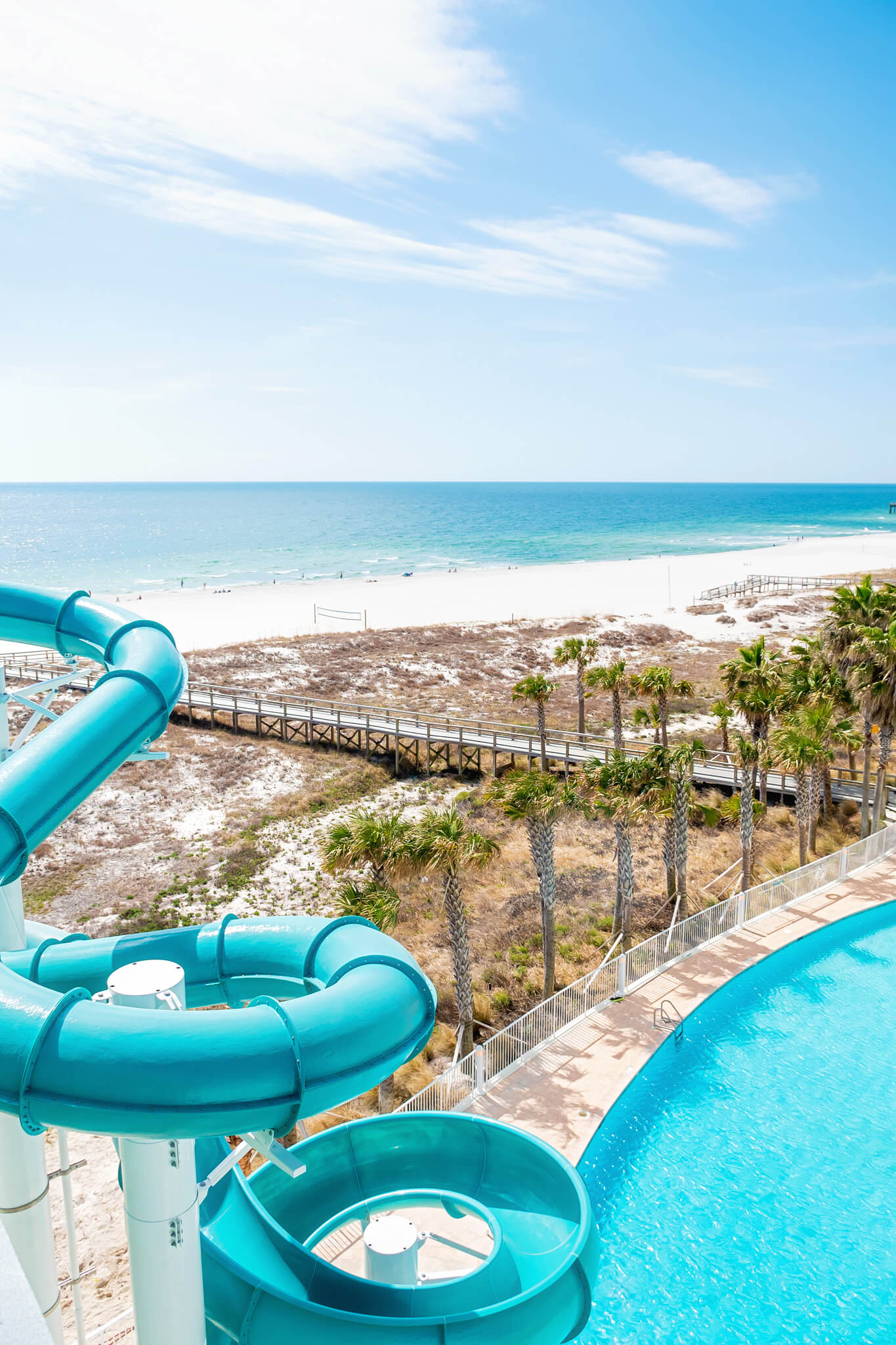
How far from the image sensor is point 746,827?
23141mm

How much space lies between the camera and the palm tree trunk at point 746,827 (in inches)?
899

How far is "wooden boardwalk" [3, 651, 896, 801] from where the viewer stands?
32.0 meters

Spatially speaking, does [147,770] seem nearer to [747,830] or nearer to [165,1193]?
[747,830]

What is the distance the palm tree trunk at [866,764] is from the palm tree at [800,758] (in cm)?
194

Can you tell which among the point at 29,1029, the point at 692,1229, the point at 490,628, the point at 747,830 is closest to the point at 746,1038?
the point at 692,1229

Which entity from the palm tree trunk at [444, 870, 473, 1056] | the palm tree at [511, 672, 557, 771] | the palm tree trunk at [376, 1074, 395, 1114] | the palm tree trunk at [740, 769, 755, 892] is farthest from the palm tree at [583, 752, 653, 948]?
the palm tree at [511, 672, 557, 771]

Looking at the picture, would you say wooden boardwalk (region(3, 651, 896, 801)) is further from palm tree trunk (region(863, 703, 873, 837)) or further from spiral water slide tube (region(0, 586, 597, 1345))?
spiral water slide tube (region(0, 586, 597, 1345))

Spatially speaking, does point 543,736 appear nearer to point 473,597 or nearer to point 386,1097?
point 386,1097

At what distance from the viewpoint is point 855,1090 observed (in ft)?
52.9

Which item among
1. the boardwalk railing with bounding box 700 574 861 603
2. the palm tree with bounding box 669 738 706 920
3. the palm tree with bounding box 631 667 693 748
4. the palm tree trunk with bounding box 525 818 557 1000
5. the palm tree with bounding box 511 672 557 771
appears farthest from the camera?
the boardwalk railing with bounding box 700 574 861 603

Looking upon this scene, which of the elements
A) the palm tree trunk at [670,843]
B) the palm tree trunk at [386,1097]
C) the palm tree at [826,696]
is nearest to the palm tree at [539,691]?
the palm tree at [826,696]

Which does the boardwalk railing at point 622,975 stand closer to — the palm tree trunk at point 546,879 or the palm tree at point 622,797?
the palm tree trunk at point 546,879

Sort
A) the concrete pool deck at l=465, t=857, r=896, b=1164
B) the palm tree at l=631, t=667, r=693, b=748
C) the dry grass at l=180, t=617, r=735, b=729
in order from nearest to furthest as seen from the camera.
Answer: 1. the concrete pool deck at l=465, t=857, r=896, b=1164
2. the palm tree at l=631, t=667, r=693, b=748
3. the dry grass at l=180, t=617, r=735, b=729

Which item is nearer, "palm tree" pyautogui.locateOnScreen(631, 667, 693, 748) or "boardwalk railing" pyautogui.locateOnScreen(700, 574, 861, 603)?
"palm tree" pyautogui.locateOnScreen(631, 667, 693, 748)
